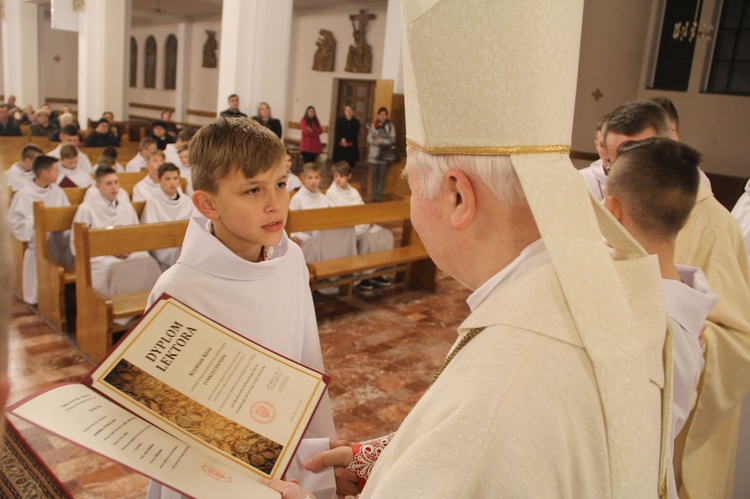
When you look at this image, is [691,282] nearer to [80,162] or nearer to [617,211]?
[617,211]

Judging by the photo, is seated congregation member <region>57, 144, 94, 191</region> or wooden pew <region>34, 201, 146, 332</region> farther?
seated congregation member <region>57, 144, 94, 191</region>

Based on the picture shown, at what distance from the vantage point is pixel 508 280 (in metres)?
0.91

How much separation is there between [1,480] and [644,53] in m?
11.9

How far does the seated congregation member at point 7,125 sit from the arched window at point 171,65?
10.7 meters

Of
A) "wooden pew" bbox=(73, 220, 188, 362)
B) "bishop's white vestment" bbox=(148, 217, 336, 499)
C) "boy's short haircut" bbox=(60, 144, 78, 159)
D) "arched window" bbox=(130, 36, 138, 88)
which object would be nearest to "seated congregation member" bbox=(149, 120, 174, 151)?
"boy's short haircut" bbox=(60, 144, 78, 159)

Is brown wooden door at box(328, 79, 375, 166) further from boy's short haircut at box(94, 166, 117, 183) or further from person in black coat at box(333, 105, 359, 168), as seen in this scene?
boy's short haircut at box(94, 166, 117, 183)

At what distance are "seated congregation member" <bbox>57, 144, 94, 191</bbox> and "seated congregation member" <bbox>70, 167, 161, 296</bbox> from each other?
1.60 m

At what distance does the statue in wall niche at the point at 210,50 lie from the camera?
19.5 m

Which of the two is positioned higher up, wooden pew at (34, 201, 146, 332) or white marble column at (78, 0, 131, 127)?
white marble column at (78, 0, 131, 127)

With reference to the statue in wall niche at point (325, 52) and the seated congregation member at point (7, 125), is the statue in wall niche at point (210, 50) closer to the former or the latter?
the statue in wall niche at point (325, 52)

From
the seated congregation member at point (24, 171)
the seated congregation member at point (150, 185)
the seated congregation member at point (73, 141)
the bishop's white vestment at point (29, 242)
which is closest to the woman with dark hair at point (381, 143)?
the seated congregation member at point (73, 141)

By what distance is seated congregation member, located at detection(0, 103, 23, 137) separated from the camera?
11.6 meters

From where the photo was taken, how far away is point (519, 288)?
2.81 ft

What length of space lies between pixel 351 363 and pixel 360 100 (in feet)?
40.9
